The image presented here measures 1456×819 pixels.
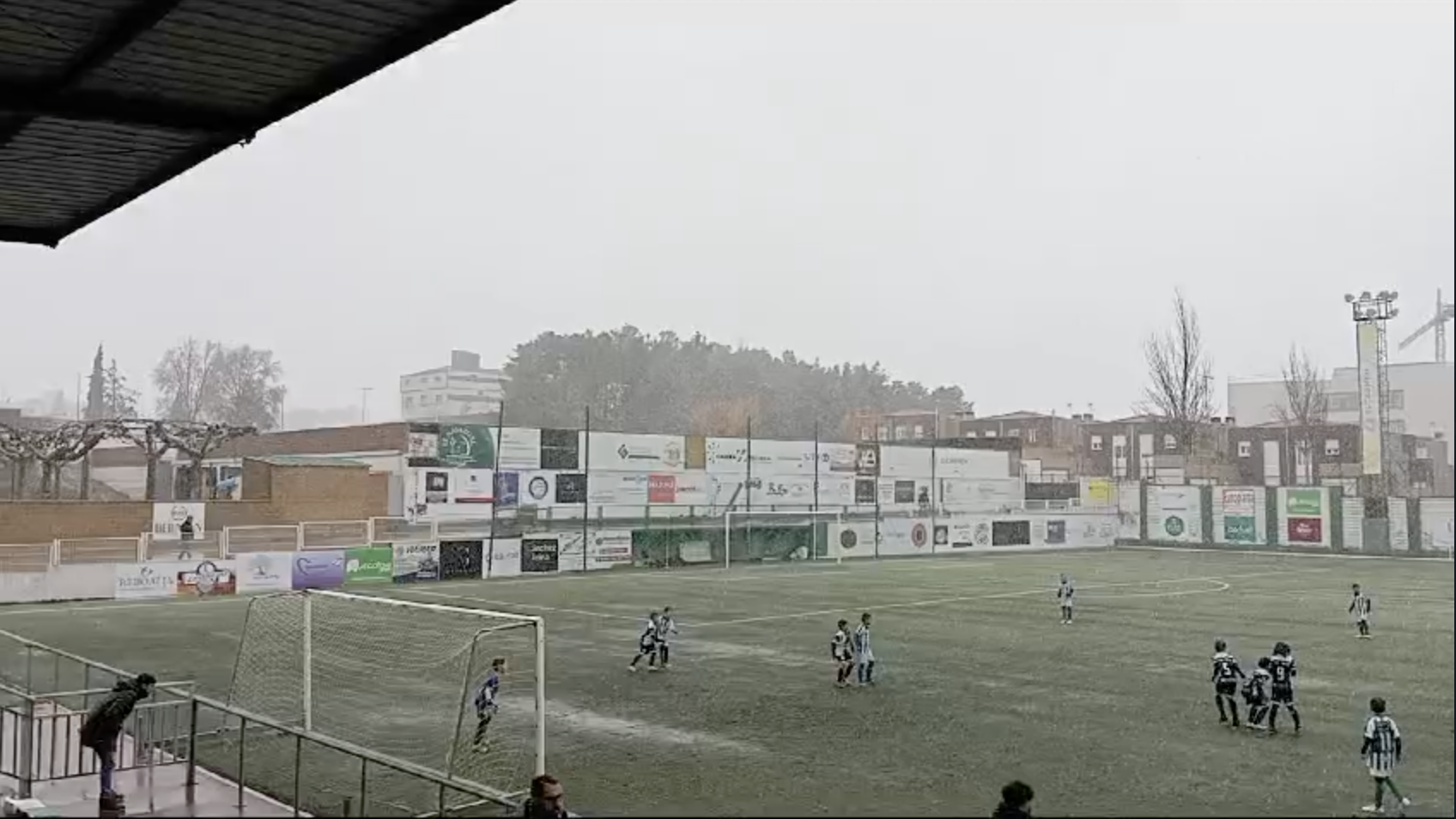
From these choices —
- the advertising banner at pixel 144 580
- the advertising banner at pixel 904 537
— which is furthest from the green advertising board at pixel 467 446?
the advertising banner at pixel 904 537

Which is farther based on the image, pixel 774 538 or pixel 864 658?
pixel 774 538

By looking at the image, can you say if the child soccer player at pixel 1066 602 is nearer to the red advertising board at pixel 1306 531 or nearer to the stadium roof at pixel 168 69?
the red advertising board at pixel 1306 531

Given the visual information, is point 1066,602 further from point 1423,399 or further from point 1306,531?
point 1423,399

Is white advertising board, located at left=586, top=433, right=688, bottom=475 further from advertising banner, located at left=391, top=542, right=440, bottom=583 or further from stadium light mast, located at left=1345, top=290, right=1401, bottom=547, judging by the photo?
stadium light mast, located at left=1345, top=290, right=1401, bottom=547

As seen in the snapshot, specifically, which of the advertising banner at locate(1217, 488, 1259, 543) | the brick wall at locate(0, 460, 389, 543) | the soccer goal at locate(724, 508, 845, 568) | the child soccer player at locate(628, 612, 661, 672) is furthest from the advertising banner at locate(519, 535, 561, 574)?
the advertising banner at locate(1217, 488, 1259, 543)

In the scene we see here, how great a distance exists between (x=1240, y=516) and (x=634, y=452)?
34.0 metres

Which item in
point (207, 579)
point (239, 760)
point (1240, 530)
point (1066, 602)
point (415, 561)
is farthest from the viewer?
point (1240, 530)

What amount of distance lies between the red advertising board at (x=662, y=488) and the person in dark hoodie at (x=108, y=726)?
5389 cm

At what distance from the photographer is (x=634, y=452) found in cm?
6694

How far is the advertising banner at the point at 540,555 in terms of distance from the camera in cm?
5162

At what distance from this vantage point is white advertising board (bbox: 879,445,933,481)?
77938mm

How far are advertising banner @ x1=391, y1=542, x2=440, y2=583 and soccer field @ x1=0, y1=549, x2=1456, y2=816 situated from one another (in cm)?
375

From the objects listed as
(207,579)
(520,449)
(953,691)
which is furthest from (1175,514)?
(953,691)

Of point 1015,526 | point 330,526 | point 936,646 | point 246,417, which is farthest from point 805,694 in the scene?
point 246,417
